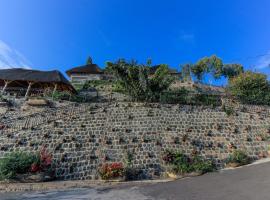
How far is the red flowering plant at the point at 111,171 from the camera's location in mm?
8125

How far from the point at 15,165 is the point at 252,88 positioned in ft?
55.5

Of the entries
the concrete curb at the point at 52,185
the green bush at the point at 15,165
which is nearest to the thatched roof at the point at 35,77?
the green bush at the point at 15,165

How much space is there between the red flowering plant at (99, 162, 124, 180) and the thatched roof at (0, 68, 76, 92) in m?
11.0

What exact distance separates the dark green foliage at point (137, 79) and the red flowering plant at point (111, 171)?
6560 mm

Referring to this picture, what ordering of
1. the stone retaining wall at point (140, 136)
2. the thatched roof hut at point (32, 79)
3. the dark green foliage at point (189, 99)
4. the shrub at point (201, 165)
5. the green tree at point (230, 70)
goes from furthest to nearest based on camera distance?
the green tree at point (230, 70), the thatched roof hut at point (32, 79), the dark green foliage at point (189, 99), the stone retaining wall at point (140, 136), the shrub at point (201, 165)

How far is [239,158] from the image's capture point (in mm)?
9125

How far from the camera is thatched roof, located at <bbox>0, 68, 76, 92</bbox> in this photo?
1686 centimetres

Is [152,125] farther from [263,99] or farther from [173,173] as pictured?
[263,99]

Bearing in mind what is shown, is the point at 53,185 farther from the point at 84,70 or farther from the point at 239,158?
the point at 84,70

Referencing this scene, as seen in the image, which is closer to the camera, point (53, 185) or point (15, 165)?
point (53, 185)

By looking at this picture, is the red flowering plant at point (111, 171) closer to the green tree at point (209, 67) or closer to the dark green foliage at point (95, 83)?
the dark green foliage at point (95, 83)

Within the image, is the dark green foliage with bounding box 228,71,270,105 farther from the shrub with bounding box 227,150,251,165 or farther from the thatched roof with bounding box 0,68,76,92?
the thatched roof with bounding box 0,68,76,92

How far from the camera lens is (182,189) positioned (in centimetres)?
612

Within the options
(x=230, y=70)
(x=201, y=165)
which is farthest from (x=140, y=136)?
(x=230, y=70)
